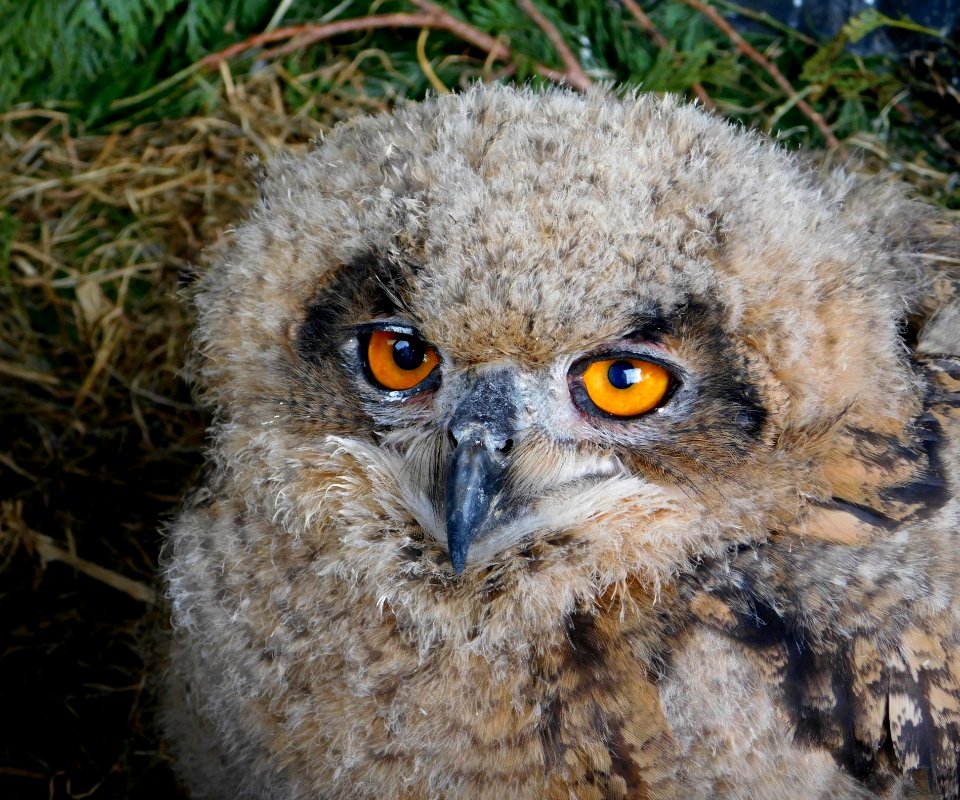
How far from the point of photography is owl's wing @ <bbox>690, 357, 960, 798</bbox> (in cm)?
161

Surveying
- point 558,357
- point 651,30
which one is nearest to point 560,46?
point 651,30

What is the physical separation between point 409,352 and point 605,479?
43 centimetres

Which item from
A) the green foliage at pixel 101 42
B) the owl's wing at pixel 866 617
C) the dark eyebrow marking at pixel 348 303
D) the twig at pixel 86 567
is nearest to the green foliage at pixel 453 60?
the green foliage at pixel 101 42

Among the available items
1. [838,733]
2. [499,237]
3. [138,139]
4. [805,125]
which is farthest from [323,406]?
[805,125]

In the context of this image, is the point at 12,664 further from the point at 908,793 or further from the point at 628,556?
the point at 908,793

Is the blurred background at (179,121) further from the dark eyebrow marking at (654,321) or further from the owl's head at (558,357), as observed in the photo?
the dark eyebrow marking at (654,321)

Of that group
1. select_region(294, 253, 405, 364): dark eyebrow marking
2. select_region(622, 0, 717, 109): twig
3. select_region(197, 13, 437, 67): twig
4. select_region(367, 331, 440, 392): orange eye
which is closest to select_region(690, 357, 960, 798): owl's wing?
select_region(367, 331, 440, 392): orange eye

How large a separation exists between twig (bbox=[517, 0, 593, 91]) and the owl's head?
1383mm

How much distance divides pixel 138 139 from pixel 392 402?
2199 millimetres

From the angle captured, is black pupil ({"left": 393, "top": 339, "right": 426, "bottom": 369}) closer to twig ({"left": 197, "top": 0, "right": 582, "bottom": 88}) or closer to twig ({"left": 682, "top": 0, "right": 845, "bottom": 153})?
twig ({"left": 197, "top": 0, "right": 582, "bottom": 88})

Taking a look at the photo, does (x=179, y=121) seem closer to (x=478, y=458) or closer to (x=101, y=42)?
(x=101, y=42)

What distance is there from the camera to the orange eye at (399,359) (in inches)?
68.7

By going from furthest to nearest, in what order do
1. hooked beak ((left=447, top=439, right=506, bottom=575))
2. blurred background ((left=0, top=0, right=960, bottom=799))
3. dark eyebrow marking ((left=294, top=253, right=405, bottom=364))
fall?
blurred background ((left=0, top=0, right=960, bottom=799)) → dark eyebrow marking ((left=294, top=253, right=405, bottom=364)) → hooked beak ((left=447, top=439, right=506, bottom=575))

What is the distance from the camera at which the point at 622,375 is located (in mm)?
1649
